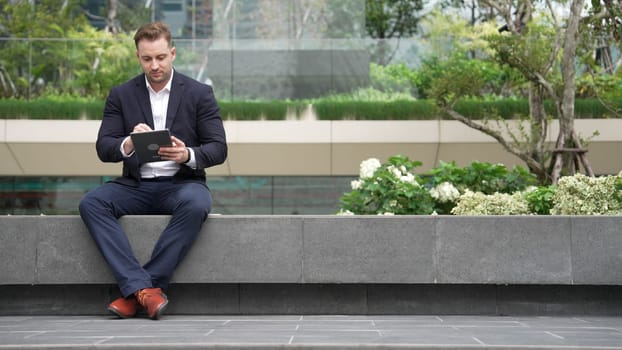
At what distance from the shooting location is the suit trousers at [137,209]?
4.70 metres

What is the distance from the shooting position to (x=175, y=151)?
4.77 m

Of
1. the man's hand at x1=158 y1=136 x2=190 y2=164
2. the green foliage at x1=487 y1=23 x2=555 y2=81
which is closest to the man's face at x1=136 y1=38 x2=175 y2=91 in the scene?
the man's hand at x1=158 y1=136 x2=190 y2=164

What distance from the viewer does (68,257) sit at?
5.13 metres

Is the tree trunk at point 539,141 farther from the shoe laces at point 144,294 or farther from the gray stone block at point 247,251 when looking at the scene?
the shoe laces at point 144,294

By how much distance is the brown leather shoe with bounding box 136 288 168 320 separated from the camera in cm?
452

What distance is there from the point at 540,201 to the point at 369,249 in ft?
6.64

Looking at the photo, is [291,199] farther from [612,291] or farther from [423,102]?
[612,291]

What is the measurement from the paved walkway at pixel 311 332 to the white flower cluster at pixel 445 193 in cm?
245

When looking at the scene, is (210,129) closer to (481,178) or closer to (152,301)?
(152,301)

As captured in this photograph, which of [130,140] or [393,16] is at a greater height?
[393,16]

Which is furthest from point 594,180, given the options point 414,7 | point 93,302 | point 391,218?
point 414,7

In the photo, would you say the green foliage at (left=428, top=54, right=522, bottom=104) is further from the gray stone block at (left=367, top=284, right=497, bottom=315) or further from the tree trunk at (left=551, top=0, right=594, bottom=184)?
the gray stone block at (left=367, top=284, right=497, bottom=315)

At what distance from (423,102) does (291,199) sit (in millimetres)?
3560

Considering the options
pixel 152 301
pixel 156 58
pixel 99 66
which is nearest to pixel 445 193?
pixel 156 58
